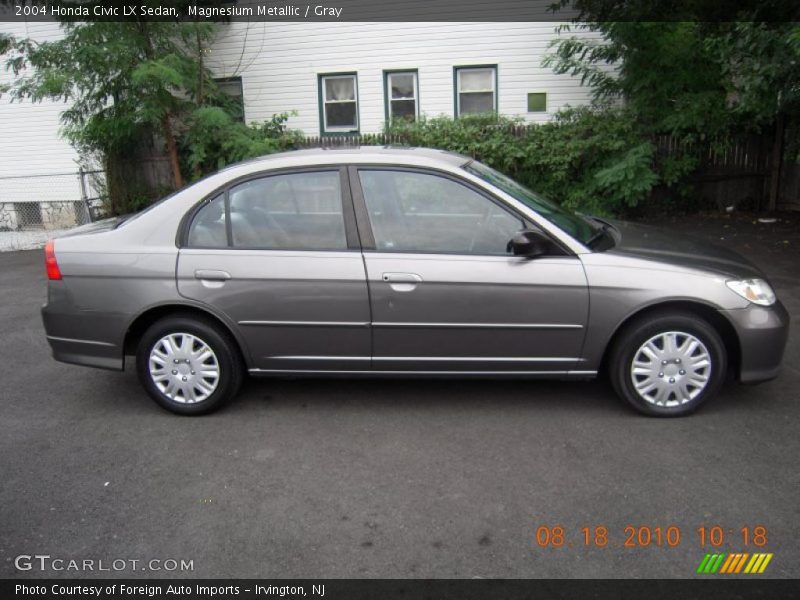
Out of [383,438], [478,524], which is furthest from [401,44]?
[478,524]

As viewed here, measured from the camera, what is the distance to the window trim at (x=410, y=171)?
4.44 metres

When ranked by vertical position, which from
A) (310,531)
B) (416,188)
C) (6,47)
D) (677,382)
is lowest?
(310,531)

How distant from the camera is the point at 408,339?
451 cm

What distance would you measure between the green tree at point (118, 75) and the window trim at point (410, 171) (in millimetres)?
7974

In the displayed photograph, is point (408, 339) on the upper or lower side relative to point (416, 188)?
lower

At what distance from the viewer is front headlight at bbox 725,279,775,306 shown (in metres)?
4.39

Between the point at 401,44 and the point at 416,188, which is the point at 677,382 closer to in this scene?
the point at 416,188

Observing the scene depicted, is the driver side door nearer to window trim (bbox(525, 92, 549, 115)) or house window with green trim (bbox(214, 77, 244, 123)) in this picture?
window trim (bbox(525, 92, 549, 115))

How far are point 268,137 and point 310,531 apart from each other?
1119cm

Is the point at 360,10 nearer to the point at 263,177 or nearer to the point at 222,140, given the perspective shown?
the point at 222,140

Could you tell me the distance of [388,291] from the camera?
444 centimetres

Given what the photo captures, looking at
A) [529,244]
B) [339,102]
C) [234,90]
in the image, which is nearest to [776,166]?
[339,102]

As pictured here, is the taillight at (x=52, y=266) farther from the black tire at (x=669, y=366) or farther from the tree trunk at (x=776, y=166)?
the tree trunk at (x=776, y=166)
